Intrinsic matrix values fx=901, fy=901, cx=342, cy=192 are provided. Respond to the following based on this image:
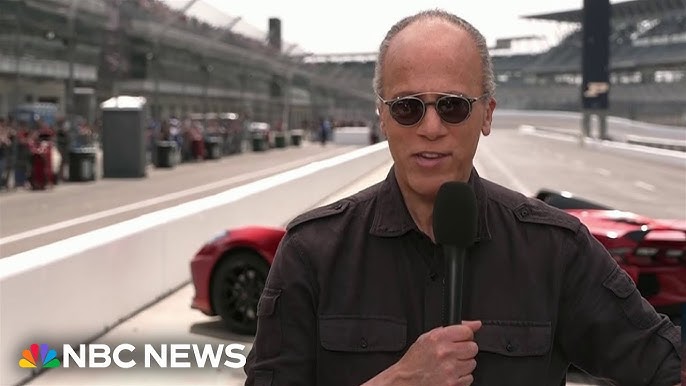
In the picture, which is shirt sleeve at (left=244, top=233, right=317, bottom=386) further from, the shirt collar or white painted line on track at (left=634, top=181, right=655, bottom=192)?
white painted line on track at (left=634, top=181, right=655, bottom=192)

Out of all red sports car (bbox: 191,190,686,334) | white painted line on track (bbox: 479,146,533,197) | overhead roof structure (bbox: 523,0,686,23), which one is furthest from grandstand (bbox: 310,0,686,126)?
red sports car (bbox: 191,190,686,334)

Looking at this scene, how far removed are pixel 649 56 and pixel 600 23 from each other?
4782cm

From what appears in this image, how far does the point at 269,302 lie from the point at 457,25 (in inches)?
26.0

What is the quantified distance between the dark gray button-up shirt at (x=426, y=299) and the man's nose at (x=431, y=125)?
0.49 feet

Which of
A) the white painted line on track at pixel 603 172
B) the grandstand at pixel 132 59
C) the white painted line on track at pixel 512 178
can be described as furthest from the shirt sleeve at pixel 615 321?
the white painted line on track at pixel 603 172

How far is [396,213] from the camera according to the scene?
5.89ft

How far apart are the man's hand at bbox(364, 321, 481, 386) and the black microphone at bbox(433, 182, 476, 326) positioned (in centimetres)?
3

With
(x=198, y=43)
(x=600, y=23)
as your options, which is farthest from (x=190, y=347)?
(x=600, y=23)

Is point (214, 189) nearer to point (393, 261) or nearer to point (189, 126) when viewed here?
point (189, 126)

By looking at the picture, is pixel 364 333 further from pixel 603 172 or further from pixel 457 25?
pixel 603 172

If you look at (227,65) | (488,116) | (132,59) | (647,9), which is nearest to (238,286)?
(488,116)

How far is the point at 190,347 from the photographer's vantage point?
7.34 meters

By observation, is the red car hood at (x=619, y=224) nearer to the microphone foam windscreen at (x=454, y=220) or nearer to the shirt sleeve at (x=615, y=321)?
the shirt sleeve at (x=615, y=321)

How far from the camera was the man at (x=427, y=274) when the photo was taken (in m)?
1.75
